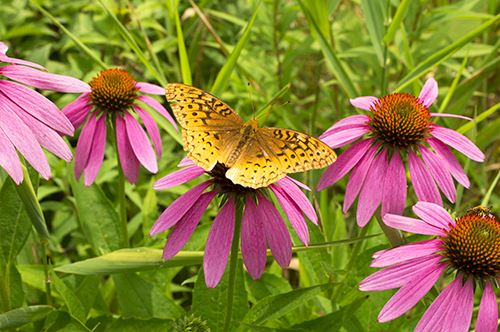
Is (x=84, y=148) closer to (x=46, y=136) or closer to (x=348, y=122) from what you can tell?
(x=46, y=136)

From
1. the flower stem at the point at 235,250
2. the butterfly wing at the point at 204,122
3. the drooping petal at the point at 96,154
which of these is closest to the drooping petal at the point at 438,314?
the flower stem at the point at 235,250

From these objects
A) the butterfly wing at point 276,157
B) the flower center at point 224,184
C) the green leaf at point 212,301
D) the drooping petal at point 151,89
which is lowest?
the green leaf at point 212,301

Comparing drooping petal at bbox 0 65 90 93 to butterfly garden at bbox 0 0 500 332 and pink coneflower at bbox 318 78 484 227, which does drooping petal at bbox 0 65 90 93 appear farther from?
pink coneflower at bbox 318 78 484 227

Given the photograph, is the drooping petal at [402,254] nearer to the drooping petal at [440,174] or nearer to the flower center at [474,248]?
the flower center at [474,248]

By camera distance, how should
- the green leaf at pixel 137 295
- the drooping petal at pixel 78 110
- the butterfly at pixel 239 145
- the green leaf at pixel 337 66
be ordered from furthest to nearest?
the green leaf at pixel 337 66 < the drooping petal at pixel 78 110 < the green leaf at pixel 137 295 < the butterfly at pixel 239 145

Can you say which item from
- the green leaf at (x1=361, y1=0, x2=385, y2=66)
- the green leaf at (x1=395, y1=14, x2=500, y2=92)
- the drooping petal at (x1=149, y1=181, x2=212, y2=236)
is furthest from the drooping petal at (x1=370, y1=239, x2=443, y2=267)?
the green leaf at (x1=361, y1=0, x2=385, y2=66)

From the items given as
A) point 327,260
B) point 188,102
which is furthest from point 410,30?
point 188,102
